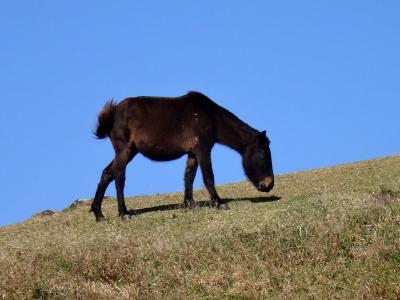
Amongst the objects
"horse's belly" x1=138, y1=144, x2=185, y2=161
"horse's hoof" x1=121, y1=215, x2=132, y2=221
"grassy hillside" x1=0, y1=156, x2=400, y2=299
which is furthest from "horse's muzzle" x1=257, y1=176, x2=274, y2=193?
"horse's hoof" x1=121, y1=215, x2=132, y2=221

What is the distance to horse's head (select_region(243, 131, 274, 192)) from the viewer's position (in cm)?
2038

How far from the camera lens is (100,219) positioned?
65.1 ft

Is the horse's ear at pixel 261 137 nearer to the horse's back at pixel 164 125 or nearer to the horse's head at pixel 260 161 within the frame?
the horse's head at pixel 260 161

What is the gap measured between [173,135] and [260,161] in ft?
8.92

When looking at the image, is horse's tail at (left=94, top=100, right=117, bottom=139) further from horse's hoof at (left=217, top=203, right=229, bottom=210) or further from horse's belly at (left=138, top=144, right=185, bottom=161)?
horse's hoof at (left=217, top=203, right=229, bottom=210)

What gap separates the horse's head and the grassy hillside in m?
3.63

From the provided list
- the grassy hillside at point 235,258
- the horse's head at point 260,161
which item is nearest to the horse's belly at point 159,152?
the horse's head at point 260,161

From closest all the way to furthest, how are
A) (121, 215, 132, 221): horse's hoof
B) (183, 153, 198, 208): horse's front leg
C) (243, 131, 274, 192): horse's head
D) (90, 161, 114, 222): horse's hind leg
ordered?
(121, 215, 132, 221): horse's hoof
(90, 161, 114, 222): horse's hind leg
(183, 153, 198, 208): horse's front leg
(243, 131, 274, 192): horse's head

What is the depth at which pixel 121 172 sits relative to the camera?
1942cm

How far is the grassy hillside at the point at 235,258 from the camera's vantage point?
11445mm

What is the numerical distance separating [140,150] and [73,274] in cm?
688

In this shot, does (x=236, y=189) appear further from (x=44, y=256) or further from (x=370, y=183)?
(x=44, y=256)

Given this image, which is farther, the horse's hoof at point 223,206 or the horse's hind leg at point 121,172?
the horse's hind leg at point 121,172

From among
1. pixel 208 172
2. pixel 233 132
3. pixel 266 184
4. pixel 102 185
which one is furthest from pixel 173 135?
pixel 266 184
